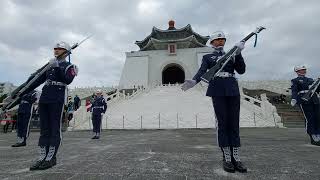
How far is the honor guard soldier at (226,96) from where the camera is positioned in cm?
437

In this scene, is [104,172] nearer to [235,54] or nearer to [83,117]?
[235,54]

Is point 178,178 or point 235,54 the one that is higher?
point 235,54

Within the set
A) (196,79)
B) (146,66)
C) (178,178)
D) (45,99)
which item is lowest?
(178,178)

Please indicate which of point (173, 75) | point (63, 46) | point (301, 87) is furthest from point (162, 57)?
point (63, 46)

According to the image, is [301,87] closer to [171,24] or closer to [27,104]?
[27,104]

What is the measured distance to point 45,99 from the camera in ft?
15.8

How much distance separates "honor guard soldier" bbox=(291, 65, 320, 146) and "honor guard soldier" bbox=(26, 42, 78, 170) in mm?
5640

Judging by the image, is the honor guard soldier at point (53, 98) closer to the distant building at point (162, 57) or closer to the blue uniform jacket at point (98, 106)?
the blue uniform jacket at point (98, 106)

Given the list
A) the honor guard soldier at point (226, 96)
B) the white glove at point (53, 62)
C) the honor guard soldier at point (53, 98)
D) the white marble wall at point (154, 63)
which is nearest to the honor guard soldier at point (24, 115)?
the honor guard soldier at point (53, 98)

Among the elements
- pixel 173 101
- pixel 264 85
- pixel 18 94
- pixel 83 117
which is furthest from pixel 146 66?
pixel 18 94

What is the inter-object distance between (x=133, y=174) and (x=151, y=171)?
26 centimetres

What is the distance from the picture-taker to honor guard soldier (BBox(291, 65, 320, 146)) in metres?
7.38

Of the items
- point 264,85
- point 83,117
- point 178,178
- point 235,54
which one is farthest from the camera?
point 264,85

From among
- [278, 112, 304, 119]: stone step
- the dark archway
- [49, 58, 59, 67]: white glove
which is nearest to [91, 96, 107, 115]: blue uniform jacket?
[49, 58, 59, 67]: white glove
